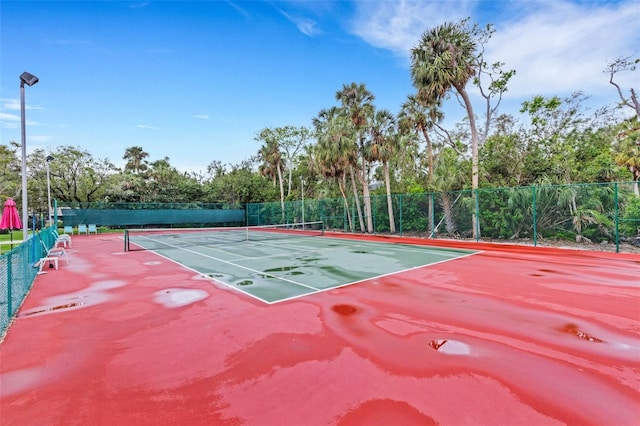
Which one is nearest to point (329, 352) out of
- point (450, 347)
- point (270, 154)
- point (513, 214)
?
point (450, 347)

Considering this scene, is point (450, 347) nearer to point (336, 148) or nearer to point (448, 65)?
point (448, 65)

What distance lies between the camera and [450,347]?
14.8ft

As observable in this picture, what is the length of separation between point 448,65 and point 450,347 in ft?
62.6

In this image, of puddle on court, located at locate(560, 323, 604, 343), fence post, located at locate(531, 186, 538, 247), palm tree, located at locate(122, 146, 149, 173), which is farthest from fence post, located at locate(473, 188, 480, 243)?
palm tree, located at locate(122, 146, 149, 173)

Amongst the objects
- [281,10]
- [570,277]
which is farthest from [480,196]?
[281,10]

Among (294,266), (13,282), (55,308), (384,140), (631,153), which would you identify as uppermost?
(384,140)

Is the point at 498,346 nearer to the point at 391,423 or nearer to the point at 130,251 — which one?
the point at 391,423

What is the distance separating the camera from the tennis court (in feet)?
10.4

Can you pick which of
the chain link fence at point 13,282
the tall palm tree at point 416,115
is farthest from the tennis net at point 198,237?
the tall palm tree at point 416,115

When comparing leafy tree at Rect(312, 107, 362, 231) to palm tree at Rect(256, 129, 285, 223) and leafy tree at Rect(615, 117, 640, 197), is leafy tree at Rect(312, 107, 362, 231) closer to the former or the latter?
palm tree at Rect(256, 129, 285, 223)

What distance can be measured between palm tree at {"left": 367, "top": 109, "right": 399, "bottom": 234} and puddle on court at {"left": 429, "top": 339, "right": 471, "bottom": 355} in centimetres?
1830

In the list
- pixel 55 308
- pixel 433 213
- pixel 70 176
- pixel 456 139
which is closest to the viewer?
pixel 55 308

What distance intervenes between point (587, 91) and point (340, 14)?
1671cm

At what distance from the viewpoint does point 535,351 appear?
4344 millimetres
